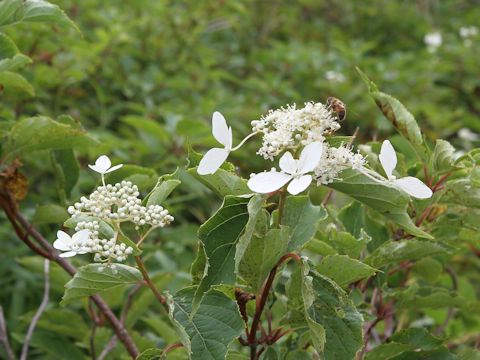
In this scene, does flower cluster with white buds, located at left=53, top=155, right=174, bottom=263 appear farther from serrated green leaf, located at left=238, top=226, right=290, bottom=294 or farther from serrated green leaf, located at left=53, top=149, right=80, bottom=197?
serrated green leaf, located at left=53, top=149, right=80, bottom=197

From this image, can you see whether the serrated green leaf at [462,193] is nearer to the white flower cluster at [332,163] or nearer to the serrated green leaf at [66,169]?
the white flower cluster at [332,163]

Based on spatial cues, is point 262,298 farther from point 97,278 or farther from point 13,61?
point 13,61

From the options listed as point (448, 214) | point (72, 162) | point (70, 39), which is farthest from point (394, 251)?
point (70, 39)

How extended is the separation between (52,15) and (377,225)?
0.65 metres

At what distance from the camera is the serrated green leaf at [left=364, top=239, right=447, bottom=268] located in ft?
3.52

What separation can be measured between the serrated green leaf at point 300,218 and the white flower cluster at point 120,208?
0.15 m

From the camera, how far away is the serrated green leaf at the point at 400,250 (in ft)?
3.52

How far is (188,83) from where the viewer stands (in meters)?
2.73

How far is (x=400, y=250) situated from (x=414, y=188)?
0.24 metres

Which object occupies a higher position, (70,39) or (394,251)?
(394,251)

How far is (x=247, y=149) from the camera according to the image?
8.56ft

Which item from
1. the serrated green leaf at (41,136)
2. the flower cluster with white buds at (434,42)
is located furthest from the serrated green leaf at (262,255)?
the flower cluster with white buds at (434,42)

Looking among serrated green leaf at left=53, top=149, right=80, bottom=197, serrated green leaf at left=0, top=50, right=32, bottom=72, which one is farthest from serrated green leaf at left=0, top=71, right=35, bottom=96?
serrated green leaf at left=53, top=149, right=80, bottom=197

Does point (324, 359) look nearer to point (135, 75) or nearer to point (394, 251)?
point (394, 251)
